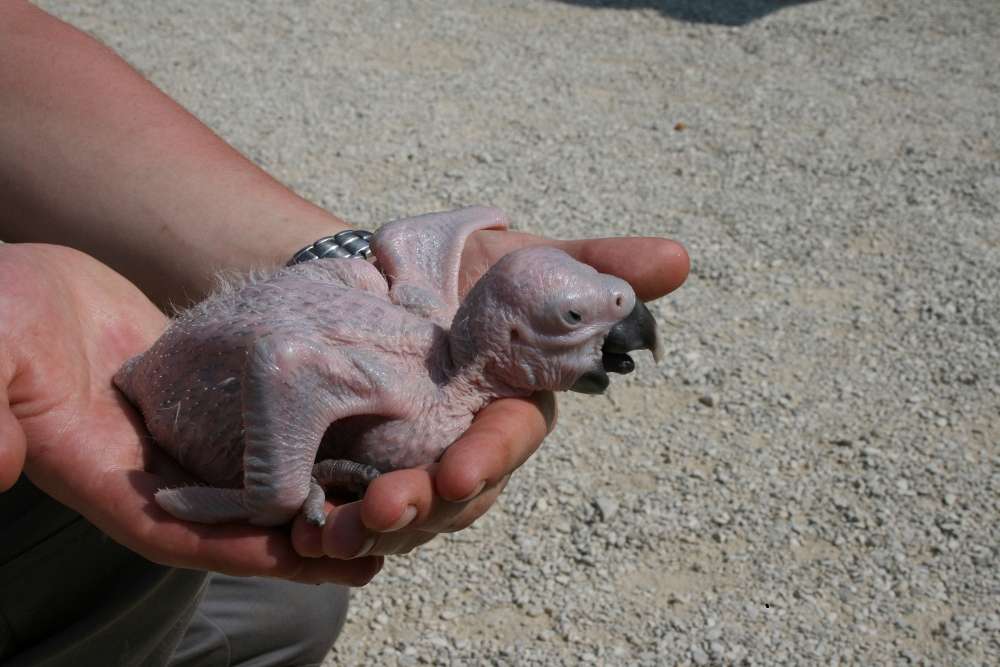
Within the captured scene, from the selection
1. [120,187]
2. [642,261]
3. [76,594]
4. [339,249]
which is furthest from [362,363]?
[120,187]

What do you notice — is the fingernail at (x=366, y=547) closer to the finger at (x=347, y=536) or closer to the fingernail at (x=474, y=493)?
the finger at (x=347, y=536)

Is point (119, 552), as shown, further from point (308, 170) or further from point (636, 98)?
point (636, 98)

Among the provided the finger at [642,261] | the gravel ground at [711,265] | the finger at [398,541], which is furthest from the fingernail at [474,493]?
the gravel ground at [711,265]

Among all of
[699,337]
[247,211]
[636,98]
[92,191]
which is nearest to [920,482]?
[699,337]

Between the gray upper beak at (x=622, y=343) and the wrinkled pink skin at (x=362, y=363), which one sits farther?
the gray upper beak at (x=622, y=343)

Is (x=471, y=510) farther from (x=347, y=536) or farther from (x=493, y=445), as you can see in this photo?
(x=347, y=536)

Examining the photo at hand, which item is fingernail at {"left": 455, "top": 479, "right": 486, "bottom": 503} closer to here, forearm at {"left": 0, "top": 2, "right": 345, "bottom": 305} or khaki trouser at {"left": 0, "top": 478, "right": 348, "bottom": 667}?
khaki trouser at {"left": 0, "top": 478, "right": 348, "bottom": 667}

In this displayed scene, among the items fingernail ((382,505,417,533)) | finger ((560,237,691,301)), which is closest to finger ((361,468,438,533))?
fingernail ((382,505,417,533))
